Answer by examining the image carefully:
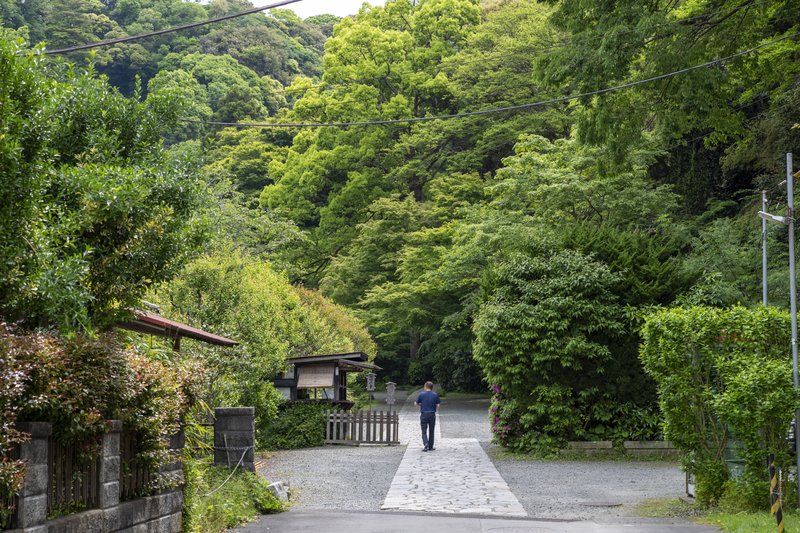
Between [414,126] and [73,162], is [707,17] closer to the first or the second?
[73,162]

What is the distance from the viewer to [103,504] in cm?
809

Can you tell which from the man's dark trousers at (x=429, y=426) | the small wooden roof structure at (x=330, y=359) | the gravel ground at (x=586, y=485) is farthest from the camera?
the small wooden roof structure at (x=330, y=359)

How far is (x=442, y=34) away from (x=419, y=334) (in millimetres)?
19066

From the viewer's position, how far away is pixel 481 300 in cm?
2406

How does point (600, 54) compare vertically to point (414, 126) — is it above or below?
below

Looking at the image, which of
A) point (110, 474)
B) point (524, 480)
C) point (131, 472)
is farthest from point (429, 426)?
point (110, 474)

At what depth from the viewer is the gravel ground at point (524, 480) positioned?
1345 centimetres

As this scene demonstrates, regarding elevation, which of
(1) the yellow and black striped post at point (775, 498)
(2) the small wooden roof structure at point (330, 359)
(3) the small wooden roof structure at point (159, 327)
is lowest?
(1) the yellow and black striped post at point (775, 498)

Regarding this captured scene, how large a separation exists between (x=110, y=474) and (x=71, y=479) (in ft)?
2.15

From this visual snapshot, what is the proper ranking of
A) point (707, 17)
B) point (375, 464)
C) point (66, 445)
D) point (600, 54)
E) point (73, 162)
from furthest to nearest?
point (375, 464) < point (707, 17) < point (600, 54) < point (73, 162) < point (66, 445)

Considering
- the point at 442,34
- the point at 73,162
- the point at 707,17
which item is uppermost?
the point at 442,34

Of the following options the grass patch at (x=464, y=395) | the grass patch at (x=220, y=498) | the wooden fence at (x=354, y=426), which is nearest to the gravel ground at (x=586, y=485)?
the grass patch at (x=220, y=498)

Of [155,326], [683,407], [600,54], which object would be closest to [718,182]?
[600,54]

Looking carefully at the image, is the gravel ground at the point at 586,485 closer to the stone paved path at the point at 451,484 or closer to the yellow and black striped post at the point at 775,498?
the stone paved path at the point at 451,484
